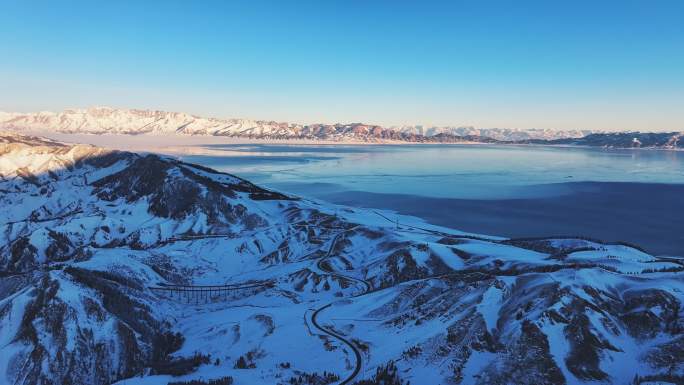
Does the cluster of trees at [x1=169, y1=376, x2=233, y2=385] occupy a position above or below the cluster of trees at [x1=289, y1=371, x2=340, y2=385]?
above

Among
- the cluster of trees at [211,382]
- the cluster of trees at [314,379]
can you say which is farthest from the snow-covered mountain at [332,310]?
the cluster of trees at [211,382]

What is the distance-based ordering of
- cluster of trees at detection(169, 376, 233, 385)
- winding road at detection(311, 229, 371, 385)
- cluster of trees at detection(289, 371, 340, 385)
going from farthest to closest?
1. winding road at detection(311, 229, 371, 385)
2. cluster of trees at detection(289, 371, 340, 385)
3. cluster of trees at detection(169, 376, 233, 385)

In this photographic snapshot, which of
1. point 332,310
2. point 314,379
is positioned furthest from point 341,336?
point 314,379

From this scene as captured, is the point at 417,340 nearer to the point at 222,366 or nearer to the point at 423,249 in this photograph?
the point at 222,366

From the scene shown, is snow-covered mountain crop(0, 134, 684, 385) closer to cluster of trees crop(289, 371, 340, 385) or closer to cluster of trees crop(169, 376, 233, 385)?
cluster of trees crop(289, 371, 340, 385)

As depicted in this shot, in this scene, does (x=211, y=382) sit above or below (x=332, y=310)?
above

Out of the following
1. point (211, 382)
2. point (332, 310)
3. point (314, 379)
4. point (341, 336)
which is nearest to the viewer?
point (211, 382)

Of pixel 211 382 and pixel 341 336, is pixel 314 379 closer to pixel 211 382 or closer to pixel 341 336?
pixel 211 382

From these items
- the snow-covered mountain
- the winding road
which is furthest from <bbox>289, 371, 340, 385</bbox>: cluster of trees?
the winding road

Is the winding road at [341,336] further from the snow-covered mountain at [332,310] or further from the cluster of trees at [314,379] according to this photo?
the cluster of trees at [314,379]
